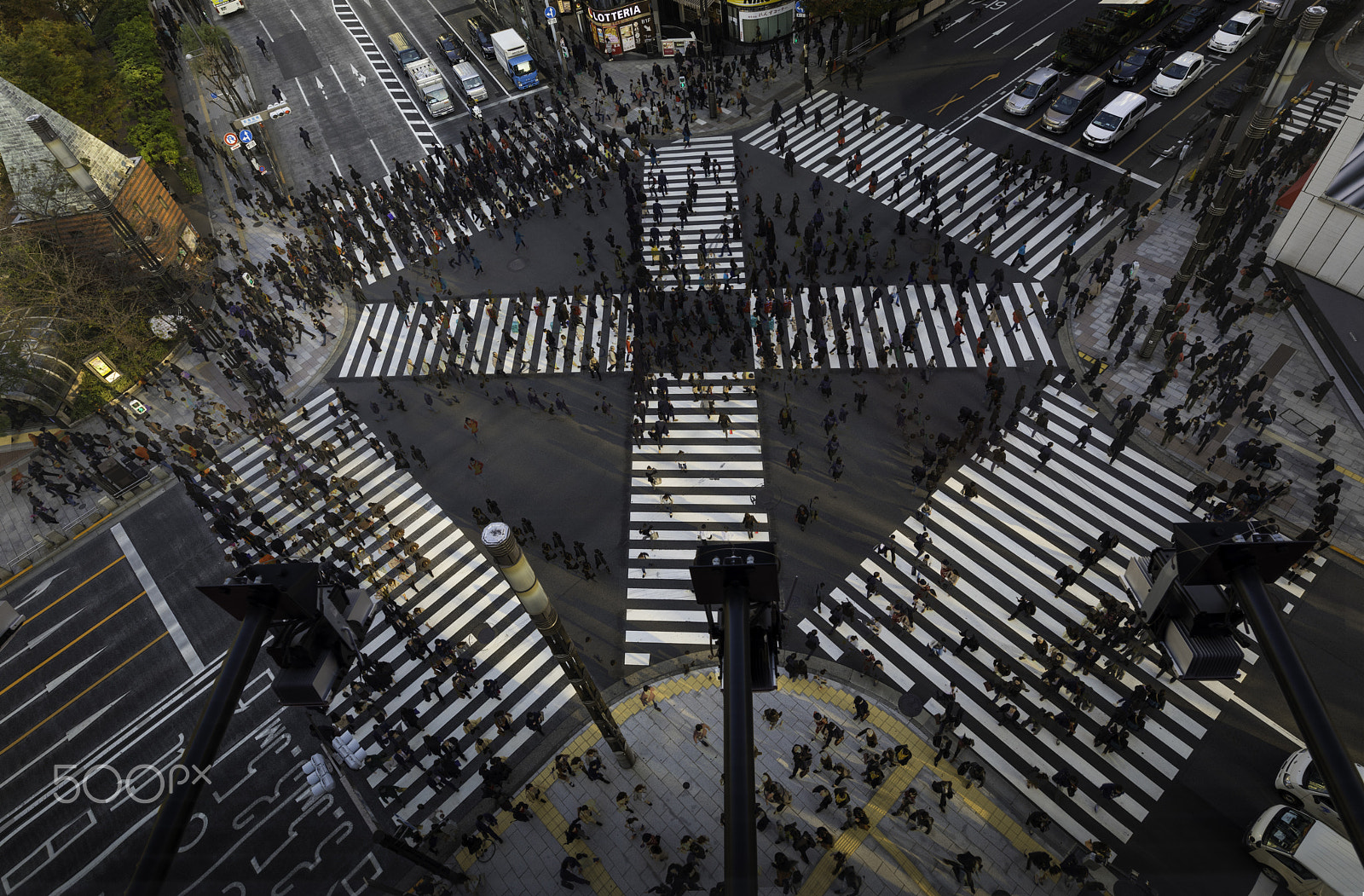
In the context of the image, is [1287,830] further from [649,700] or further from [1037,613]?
[649,700]

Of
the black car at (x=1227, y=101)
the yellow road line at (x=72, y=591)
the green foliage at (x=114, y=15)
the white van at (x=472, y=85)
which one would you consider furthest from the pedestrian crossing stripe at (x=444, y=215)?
the black car at (x=1227, y=101)

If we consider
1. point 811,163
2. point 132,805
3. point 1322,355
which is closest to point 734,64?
point 811,163

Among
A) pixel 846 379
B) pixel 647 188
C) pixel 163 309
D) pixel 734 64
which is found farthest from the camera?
pixel 734 64

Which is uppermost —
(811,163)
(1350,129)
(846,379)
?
(1350,129)

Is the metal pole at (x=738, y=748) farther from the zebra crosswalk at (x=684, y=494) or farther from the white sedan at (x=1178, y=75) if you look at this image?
the white sedan at (x=1178, y=75)

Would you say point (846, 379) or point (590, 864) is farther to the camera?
point (846, 379)

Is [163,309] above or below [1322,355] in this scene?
above

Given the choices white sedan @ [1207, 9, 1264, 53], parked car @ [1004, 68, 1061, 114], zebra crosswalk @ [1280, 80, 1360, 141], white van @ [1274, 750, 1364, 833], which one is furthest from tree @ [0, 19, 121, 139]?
white sedan @ [1207, 9, 1264, 53]

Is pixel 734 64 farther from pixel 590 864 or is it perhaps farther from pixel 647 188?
pixel 590 864
